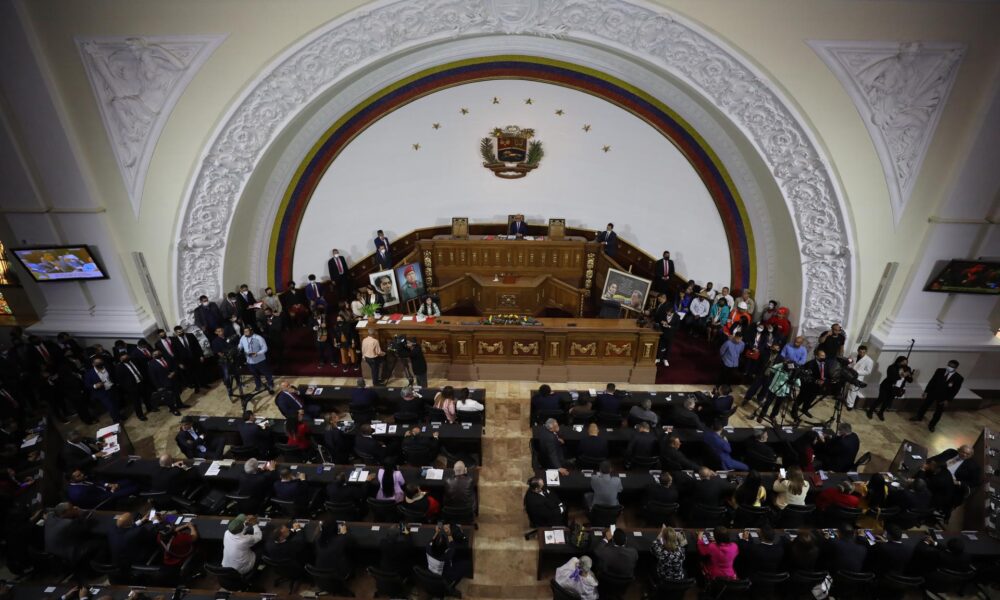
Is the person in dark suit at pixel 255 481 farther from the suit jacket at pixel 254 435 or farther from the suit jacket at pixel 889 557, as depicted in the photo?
the suit jacket at pixel 889 557

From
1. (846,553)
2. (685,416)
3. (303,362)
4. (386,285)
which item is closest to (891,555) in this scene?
(846,553)

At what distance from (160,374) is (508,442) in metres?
6.08

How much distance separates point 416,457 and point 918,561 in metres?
5.95

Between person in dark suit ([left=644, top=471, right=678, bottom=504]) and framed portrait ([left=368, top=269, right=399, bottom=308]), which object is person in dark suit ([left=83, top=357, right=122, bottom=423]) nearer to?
framed portrait ([left=368, top=269, right=399, bottom=308])

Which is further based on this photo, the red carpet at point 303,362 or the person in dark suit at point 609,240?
the person in dark suit at point 609,240

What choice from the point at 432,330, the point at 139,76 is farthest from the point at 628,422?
the point at 139,76

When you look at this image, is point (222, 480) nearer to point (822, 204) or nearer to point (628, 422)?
point (628, 422)

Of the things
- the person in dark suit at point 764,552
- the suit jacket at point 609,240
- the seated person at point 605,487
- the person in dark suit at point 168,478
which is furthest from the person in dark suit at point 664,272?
the person in dark suit at point 168,478

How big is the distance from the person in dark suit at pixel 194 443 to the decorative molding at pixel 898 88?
37.0 ft

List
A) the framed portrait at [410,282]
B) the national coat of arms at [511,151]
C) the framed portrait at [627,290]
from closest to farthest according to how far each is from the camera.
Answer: the framed portrait at [627,290] < the framed portrait at [410,282] < the national coat of arms at [511,151]

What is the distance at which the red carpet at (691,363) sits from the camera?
988 centimetres

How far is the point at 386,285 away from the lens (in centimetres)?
1120

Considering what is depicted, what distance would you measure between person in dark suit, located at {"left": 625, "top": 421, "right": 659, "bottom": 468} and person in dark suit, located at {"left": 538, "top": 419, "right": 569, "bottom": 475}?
3.04 ft

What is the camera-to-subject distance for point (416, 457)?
21.6ft
